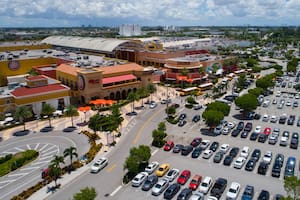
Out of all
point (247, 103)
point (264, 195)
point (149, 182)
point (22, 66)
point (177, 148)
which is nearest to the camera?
point (264, 195)

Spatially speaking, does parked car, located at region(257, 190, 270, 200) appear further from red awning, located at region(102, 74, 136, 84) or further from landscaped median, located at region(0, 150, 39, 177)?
red awning, located at region(102, 74, 136, 84)

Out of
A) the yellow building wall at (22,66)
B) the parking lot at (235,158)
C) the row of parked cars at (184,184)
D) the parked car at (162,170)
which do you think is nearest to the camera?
the row of parked cars at (184,184)

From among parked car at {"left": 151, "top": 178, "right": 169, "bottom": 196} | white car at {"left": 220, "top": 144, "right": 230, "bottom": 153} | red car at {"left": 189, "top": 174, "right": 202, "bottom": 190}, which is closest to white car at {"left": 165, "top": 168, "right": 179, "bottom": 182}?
parked car at {"left": 151, "top": 178, "right": 169, "bottom": 196}

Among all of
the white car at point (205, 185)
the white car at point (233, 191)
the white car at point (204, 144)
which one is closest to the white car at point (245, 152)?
the white car at point (204, 144)

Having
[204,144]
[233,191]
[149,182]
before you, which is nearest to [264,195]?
[233,191]

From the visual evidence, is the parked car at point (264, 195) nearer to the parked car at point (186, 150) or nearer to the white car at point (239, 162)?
the white car at point (239, 162)

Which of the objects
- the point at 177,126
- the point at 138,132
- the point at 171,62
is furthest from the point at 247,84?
the point at 138,132

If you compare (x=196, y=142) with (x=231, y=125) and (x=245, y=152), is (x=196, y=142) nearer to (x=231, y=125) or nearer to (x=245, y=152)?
(x=245, y=152)

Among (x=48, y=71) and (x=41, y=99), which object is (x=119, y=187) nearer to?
(x=41, y=99)
